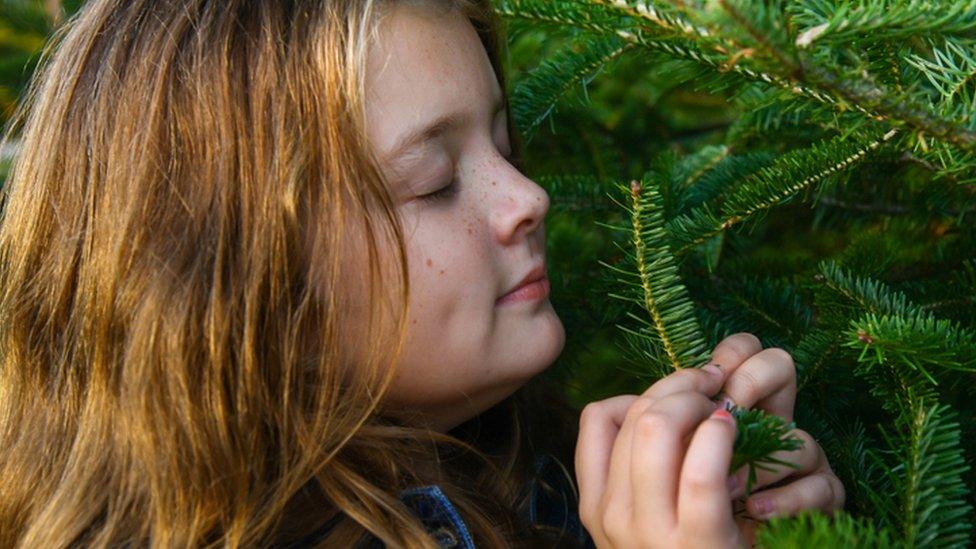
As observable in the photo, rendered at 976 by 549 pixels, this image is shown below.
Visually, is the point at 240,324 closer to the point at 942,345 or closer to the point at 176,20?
the point at 176,20

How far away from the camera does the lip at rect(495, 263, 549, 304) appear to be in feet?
3.66

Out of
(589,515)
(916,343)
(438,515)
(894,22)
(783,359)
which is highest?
(894,22)

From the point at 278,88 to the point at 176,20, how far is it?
0.16 m

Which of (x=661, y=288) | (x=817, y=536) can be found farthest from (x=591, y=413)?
(x=817, y=536)

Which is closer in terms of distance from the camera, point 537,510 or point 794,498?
point 794,498

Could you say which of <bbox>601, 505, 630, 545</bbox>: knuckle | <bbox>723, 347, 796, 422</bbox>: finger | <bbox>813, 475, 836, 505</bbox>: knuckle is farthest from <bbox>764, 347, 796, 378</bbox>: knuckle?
<bbox>601, 505, 630, 545</bbox>: knuckle

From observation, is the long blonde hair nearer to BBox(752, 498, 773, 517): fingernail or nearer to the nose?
the nose

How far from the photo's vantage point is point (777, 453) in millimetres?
878

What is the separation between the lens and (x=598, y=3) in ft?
2.92

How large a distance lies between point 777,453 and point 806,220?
73 centimetres

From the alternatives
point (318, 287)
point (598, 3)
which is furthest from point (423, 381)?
point (598, 3)

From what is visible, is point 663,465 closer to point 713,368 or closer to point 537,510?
point 713,368

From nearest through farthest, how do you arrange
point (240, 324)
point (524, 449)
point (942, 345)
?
1. point (942, 345)
2. point (240, 324)
3. point (524, 449)

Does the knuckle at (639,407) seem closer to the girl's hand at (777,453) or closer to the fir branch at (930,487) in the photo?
the girl's hand at (777,453)
